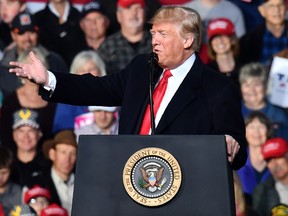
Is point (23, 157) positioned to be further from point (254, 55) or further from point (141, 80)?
point (141, 80)

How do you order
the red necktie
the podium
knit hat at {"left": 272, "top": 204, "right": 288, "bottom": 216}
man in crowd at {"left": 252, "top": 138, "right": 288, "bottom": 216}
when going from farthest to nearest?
man in crowd at {"left": 252, "top": 138, "right": 288, "bottom": 216} → knit hat at {"left": 272, "top": 204, "right": 288, "bottom": 216} → the red necktie → the podium

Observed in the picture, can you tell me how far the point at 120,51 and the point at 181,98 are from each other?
373 cm

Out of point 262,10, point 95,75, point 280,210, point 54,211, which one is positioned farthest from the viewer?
point 262,10

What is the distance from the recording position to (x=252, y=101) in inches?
277

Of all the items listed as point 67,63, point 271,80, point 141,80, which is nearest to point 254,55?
point 271,80

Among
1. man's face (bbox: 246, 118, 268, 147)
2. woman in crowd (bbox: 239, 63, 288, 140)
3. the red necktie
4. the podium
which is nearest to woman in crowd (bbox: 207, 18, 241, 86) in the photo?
woman in crowd (bbox: 239, 63, 288, 140)

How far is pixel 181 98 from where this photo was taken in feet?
11.6

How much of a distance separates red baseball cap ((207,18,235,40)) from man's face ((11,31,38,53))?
1459 mm

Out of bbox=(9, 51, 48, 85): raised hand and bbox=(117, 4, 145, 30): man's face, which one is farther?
bbox=(117, 4, 145, 30): man's face

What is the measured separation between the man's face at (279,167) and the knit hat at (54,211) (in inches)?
63.4

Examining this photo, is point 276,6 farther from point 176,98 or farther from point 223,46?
point 176,98

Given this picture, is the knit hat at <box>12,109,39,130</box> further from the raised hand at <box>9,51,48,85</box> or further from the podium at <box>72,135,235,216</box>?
the podium at <box>72,135,235,216</box>

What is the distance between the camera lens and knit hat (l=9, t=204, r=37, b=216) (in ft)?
21.3

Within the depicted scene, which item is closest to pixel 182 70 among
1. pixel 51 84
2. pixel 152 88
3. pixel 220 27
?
pixel 152 88
